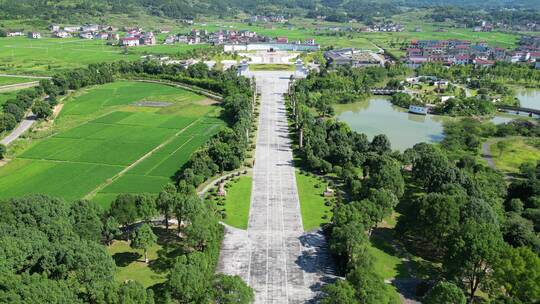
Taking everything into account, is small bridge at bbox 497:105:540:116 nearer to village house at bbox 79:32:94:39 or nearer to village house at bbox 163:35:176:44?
village house at bbox 163:35:176:44

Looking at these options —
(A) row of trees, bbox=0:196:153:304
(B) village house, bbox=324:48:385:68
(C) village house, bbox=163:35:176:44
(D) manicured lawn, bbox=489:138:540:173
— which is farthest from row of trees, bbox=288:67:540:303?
(C) village house, bbox=163:35:176:44

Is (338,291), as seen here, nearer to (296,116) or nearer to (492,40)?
(296,116)

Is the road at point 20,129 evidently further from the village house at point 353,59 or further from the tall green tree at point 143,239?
the village house at point 353,59

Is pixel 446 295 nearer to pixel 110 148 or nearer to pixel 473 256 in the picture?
pixel 473 256

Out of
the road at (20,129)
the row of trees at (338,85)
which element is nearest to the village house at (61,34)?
the road at (20,129)

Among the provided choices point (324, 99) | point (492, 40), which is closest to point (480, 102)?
point (324, 99)

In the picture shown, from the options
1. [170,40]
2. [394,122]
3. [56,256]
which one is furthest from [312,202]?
[170,40]
